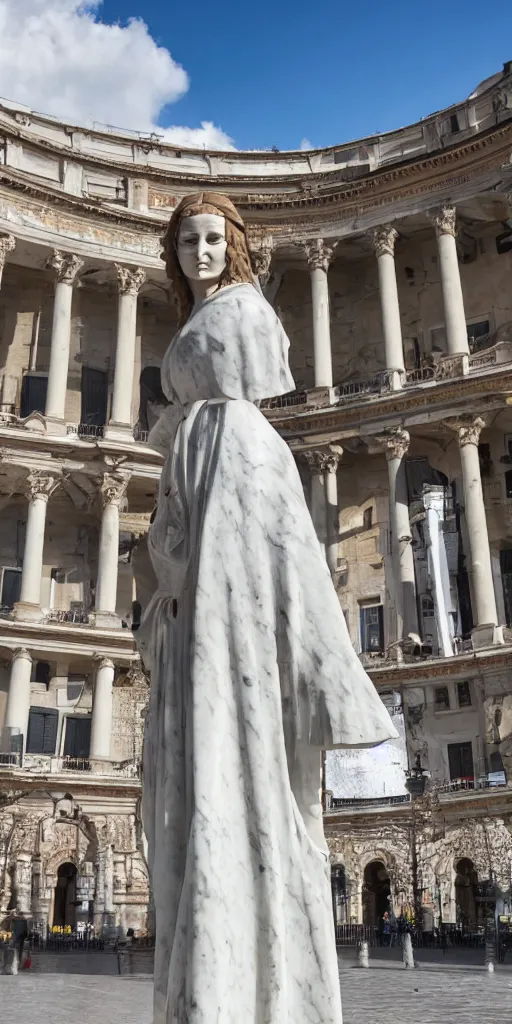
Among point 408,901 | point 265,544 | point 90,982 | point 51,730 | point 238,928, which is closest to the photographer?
point 238,928

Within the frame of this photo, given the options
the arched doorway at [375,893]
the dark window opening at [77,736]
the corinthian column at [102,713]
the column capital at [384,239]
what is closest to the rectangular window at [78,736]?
the dark window opening at [77,736]

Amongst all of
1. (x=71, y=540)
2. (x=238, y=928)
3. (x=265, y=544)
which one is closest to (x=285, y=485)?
(x=265, y=544)

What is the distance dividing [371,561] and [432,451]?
4894 millimetres

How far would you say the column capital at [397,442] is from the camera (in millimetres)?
36969

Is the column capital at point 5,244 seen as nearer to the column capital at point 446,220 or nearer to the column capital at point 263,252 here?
the column capital at point 263,252

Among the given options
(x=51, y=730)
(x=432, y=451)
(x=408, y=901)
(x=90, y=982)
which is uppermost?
(x=432, y=451)

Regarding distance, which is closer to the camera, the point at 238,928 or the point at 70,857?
the point at 238,928

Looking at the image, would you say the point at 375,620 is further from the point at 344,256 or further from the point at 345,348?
the point at 344,256

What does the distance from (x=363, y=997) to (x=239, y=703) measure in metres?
11.9

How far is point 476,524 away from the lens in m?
34.6

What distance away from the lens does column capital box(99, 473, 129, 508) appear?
37438 mm

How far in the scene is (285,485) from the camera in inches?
164

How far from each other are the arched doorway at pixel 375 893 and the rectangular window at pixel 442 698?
17.3 ft

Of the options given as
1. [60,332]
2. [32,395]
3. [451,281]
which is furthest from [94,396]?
[451,281]
